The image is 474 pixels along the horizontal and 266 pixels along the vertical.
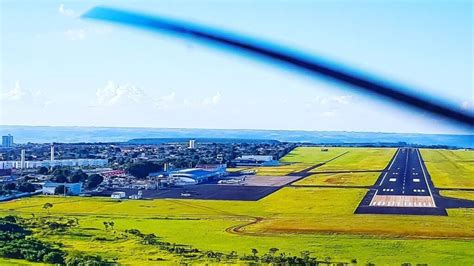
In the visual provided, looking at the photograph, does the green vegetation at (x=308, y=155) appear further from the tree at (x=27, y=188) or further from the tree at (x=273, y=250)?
the tree at (x=273, y=250)

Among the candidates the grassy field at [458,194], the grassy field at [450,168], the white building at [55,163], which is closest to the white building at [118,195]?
the white building at [55,163]

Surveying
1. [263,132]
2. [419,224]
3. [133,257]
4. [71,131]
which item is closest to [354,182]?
[419,224]

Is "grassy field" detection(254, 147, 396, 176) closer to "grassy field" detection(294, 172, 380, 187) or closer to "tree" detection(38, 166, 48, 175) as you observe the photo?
"grassy field" detection(294, 172, 380, 187)

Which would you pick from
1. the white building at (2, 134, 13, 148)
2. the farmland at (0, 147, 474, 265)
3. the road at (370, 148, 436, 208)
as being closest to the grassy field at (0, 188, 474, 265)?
the farmland at (0, 147, 474, 265)

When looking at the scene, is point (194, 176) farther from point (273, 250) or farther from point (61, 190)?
point (273, 250)

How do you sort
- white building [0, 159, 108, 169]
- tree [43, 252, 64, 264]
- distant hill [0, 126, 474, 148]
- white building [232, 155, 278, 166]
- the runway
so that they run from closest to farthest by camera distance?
tree [43, 252, 64, 264] → the runway → white building [0, 159, 108, 169] → white building [232, 155, 278, 166] → distant hill [0, 126, 474, 148]
